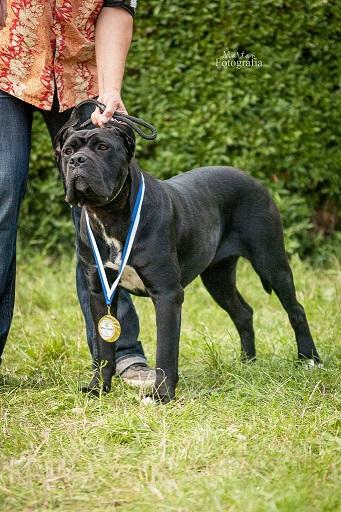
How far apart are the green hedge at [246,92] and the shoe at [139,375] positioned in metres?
2.93

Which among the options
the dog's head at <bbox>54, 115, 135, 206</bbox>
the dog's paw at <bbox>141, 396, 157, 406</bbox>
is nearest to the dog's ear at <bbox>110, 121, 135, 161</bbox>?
the dog's head at <bbox>54, 115, 135, 206</bbox>

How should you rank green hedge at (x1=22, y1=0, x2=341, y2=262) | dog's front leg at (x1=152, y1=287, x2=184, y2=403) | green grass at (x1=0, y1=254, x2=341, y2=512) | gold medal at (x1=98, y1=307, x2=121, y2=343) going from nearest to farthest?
green grass at (x1=0, y1=254, x2=341, y2=512) → dog's front leg at (x1=152, y1=287, x2=184, y2=403) → gold medal at (x1=98, y1=307, x2=121, y2=343) → green hedge at (x1=22, y1=0, x2=341, y2=262)

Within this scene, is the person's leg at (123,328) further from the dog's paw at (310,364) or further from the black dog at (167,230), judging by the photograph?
the dog's paw at (310,364)

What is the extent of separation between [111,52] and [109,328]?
1.29 m

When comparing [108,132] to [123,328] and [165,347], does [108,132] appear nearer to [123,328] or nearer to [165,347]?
[165,347]

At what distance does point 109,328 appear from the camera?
14.5ft

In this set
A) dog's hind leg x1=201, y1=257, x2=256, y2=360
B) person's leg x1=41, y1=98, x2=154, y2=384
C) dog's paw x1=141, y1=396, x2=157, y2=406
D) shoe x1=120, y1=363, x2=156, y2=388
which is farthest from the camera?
dog's hind leg x1=201, y1=257, x2=256, y2=360

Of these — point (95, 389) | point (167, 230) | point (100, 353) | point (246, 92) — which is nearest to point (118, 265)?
point (167, 230)

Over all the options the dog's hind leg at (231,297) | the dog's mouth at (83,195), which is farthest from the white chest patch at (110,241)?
the dog's hind leg at (231,297)

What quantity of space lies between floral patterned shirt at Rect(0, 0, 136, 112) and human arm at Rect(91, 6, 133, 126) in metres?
0.05

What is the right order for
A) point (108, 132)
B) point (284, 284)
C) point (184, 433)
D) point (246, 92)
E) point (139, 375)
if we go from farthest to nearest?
point (246, 92), point (284, 284), point (139, 375), point (108, 132), point (184, 433)

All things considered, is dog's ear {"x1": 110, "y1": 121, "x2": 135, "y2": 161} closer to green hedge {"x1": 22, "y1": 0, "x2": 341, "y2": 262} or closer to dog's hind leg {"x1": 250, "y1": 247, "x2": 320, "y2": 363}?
dog's hind leg {"x1": 250, "y1": 247, "x2": 320, "y2": 363}

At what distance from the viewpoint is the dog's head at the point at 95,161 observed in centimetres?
400

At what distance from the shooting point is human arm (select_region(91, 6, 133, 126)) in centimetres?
429
